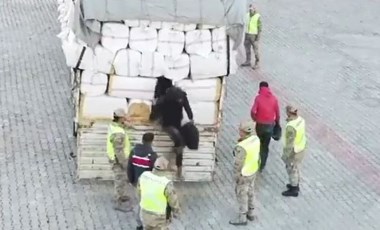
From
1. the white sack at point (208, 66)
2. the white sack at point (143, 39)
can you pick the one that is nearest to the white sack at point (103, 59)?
the white sack at point (143, 39)

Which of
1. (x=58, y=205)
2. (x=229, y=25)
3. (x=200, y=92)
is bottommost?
(x=58, y=205)

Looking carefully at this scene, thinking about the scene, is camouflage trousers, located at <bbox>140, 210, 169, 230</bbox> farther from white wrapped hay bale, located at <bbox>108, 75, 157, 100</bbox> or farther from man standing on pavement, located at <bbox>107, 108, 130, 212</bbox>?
white wrapped hay bale, located at <bbox>108, 75, 157, 100</bbox>

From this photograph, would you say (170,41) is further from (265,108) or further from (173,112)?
(265,108)

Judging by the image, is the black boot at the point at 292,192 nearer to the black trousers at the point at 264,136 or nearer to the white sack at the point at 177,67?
the black trousers at the point at 264,136

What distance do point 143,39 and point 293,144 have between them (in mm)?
2676

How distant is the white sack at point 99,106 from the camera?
40.0ft

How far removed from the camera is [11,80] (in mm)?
16797

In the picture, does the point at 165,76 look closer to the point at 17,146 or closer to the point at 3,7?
the point at 17,146

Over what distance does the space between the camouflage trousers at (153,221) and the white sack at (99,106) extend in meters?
2.46

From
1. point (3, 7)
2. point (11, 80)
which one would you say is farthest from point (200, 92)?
point (3, 7)

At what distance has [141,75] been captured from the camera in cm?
1203

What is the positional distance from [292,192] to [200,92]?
81.9 inches

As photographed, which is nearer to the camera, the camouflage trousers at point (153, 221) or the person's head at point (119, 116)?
the camouflage trousers at point (153, 221)

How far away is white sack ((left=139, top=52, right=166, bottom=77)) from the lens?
11891 millimetres
